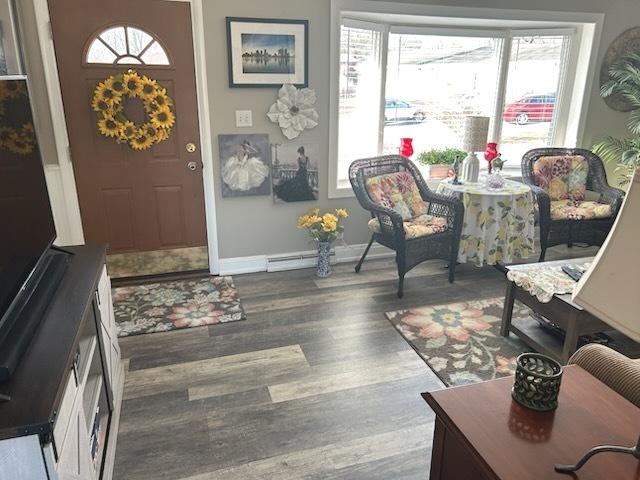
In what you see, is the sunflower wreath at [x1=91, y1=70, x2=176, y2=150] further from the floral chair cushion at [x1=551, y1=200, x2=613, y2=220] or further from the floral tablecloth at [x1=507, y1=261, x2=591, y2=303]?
the floral chair cushion at [x1=551, y1=200, x2=613, y2=220]

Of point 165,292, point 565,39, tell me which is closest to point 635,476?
point 165,292

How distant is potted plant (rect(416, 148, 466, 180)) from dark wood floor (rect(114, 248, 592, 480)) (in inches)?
56.9

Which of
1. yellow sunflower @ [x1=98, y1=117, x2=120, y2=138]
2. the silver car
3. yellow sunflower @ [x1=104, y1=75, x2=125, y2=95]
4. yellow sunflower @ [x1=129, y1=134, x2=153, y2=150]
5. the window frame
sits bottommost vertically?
yellow sunflower @ [x1=129, y1=134, x2=153, y2=150]

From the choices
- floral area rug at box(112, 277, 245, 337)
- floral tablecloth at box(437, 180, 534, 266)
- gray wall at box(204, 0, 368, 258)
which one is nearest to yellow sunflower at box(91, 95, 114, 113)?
gray wall at box(204, 0, 368, 258)

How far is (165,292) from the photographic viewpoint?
11.8ft

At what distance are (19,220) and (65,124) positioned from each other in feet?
6.73

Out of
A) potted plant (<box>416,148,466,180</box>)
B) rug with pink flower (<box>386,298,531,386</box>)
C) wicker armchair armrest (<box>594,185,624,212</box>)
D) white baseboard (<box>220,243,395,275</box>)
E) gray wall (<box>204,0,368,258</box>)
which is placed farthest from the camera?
potted plant (<box>416,148,466,180</box>)

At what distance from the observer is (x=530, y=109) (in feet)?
16.2

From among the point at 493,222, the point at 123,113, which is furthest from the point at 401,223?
the point at 123,113

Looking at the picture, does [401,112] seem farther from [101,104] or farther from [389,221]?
[101,104]

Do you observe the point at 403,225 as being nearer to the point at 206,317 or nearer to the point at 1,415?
the point at 206,317

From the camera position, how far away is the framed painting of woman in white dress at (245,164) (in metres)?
3.68

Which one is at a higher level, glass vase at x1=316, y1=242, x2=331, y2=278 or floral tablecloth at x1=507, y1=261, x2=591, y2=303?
floral tablecloth at x1=507, y1=261, x2=591, y2=303

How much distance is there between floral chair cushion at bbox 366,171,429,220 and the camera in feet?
12.3
